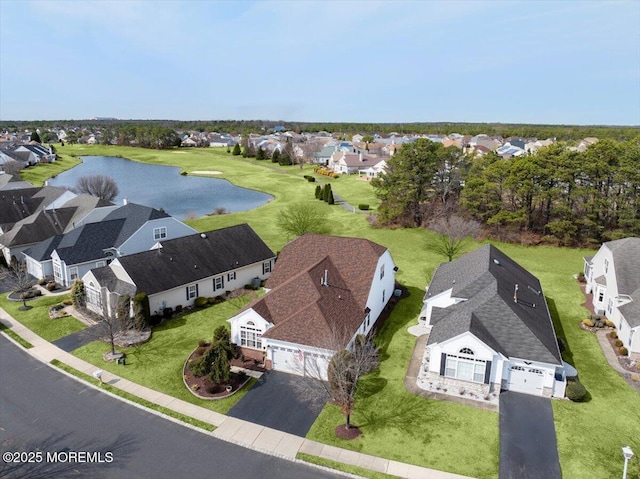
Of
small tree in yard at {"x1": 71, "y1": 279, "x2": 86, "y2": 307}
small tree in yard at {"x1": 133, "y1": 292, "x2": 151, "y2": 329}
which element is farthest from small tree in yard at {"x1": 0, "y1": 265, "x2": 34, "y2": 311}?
small tree in yard at {"x1": 133, "y1": 292, "x2": 151, "y2": 329}

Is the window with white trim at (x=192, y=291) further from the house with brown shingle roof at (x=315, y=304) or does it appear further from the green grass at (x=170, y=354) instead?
the house with brown shingle roof at (x=315, y=304)

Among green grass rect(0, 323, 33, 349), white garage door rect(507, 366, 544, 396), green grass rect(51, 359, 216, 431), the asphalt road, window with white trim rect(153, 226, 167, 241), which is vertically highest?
window with white trim rect(153, 226, 167, 241)

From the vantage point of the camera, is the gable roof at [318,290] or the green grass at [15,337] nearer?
the gable roof at [318,290]

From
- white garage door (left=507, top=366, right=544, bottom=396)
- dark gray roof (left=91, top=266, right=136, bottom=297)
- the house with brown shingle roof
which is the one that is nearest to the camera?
white garage door (left=507, top=366, right=544, bottom=396)

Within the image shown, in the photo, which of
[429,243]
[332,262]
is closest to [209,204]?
[429,243]

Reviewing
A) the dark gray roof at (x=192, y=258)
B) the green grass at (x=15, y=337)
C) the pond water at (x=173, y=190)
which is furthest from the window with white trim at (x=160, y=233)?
the pond water at (x=173, y=190)

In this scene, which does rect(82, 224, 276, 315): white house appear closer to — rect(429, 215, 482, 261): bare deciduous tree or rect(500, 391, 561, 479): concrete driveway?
rect(429, 215, 482, 261): bare deciduous tree

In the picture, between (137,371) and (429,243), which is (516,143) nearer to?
(429,243)
